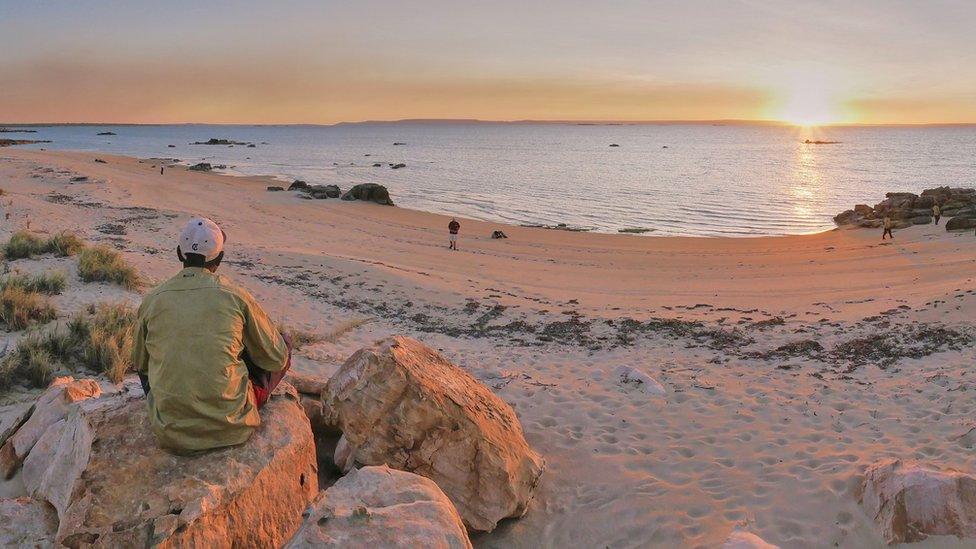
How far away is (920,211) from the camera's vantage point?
A: 31516 millimetres

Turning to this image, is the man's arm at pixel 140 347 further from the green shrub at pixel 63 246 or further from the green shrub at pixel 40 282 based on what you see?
the green shrub at pixel 63 246

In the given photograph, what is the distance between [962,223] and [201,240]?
100 ft

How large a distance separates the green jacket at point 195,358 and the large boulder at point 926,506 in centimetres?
497

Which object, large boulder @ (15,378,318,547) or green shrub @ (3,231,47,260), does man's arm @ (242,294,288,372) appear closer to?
large boulder @ (15,378,318,547)

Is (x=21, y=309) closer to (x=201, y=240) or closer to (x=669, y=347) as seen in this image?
(x=201, y=240)

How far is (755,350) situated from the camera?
1127cm

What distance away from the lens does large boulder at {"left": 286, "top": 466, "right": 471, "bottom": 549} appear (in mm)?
3367

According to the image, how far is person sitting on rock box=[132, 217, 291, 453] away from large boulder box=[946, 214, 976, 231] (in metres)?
30.2

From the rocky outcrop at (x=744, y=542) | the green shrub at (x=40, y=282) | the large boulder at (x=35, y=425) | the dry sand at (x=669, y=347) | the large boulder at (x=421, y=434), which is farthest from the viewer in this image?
the green shrub at (x=40, y=282)

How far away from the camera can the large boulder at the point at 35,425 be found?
5227 mm

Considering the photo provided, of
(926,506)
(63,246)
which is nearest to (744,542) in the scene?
(926,506)

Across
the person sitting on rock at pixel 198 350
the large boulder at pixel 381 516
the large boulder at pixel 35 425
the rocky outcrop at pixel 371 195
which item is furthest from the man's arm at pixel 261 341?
the rocky outcrop at pixel 371 195

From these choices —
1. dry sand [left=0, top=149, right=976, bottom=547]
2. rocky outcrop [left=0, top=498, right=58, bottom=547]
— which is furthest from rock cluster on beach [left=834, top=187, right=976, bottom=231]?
rocky outcrop [left=0, top=498, right=58, bottom=547]

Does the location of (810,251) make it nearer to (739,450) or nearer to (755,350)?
(755,350)
